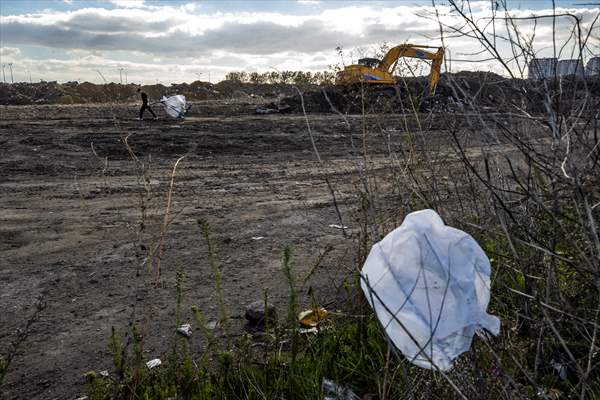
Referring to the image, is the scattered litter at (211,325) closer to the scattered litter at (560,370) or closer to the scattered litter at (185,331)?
the scattered litter at (185,331)

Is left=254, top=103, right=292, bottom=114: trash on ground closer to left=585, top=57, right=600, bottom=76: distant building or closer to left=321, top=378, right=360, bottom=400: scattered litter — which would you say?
left=585, top=57, right=600, bottom=76: distant building

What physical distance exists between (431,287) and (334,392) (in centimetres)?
70

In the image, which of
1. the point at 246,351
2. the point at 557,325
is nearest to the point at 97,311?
the point at 246,351

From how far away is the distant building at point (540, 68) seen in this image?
224 centimetres

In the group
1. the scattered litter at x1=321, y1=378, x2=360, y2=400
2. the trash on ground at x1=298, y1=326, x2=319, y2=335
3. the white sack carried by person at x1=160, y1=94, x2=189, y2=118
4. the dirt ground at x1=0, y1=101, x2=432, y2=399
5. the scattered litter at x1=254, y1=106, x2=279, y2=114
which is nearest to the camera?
the scattered litter at x1=321, y1=378, x2=360, y2=400

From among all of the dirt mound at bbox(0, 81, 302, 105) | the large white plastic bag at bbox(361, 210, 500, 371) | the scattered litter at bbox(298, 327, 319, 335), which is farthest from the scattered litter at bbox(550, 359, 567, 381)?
the dirt mound at bbox(0, 81, 302, 105)

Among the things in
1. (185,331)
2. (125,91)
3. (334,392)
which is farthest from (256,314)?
(125,91)

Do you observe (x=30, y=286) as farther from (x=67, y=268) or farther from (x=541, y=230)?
(x=541, y=230)

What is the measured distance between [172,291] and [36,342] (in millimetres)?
871

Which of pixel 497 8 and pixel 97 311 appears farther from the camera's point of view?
pixel 97 311

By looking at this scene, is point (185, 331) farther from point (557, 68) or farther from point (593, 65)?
point (593, 65)

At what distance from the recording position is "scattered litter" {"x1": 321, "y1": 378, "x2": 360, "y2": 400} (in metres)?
2.20

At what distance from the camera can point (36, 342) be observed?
116 inches

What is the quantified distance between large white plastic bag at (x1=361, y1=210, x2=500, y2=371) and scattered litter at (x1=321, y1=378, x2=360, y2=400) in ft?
1.74
